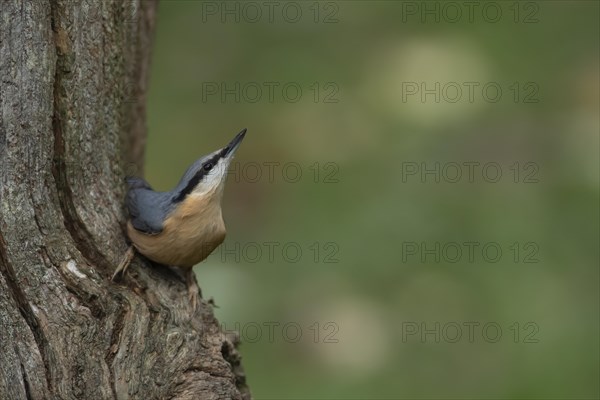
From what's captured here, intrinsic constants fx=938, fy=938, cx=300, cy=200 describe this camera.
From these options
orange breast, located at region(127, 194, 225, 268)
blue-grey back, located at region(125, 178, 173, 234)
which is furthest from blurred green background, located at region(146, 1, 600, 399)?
blue-grey back, located at region(125, 178, 173, 234)

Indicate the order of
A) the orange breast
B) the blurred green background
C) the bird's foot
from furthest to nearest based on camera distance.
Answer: the blurred green background → the orange breast → the bird's foot

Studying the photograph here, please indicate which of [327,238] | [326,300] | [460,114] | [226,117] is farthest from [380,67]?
[326,300]

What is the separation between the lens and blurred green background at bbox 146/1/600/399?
616 cm

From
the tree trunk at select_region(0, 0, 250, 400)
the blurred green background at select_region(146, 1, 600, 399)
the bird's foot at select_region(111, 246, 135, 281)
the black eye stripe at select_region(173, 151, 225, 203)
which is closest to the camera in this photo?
the tree trunk at select_region(0, 0, 250, 400)

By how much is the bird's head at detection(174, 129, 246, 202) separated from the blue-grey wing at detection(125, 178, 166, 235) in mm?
120

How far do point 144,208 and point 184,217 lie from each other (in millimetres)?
212

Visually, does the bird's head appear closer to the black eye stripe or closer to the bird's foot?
the black eye stripe

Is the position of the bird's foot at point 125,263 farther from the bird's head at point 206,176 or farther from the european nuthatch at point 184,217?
the bird's head at point 206,176

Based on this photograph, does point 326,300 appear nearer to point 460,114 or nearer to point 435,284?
point 435,284

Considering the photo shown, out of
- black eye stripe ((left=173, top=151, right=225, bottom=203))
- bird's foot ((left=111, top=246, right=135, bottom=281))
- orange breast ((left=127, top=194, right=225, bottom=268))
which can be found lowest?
bird's foot ((left=111, top=246, right=135, bottom=281))

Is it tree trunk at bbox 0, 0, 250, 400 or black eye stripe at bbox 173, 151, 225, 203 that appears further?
black eye stripe at bbox 173, 151, 225, 203

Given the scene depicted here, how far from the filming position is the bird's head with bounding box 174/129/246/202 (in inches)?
166

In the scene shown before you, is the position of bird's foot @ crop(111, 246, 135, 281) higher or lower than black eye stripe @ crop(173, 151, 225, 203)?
lower

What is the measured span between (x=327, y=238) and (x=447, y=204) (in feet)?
3.16
